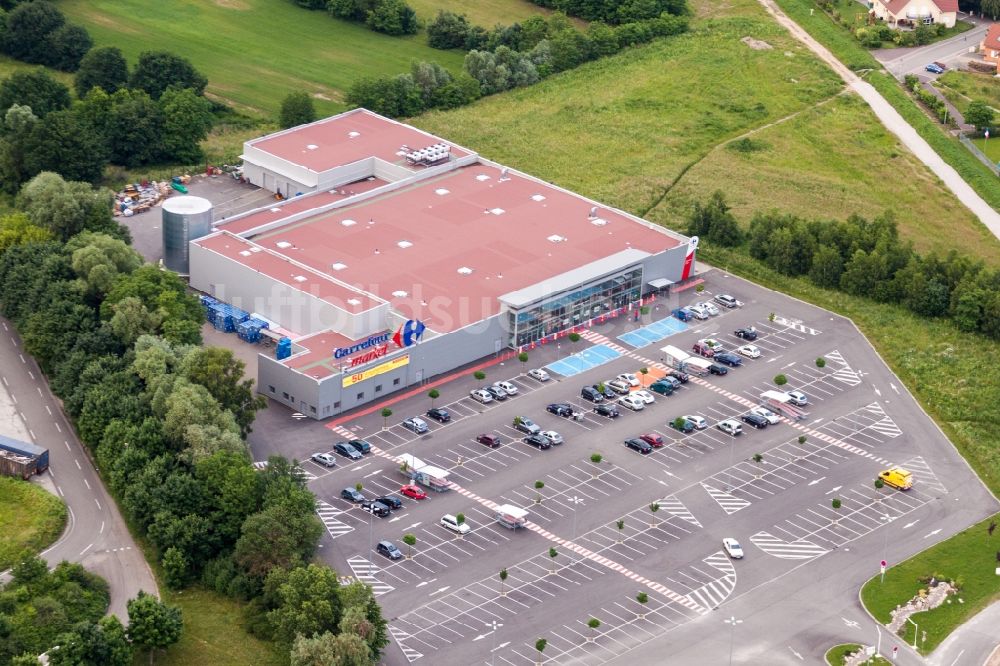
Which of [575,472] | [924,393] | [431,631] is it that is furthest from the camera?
[924,393]

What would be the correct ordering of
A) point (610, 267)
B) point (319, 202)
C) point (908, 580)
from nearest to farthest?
point (908, 580), point (610, 267), point (319, 202)

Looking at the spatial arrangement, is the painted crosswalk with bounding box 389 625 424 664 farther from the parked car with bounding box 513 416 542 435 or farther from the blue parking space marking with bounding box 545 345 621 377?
the blue parking space marking with bounding box 545 345 621 377

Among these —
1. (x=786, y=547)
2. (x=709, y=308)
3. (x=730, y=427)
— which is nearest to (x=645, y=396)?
(x=730, y=427)

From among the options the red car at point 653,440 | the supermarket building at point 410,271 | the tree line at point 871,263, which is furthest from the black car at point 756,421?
the tree line at point 871,263

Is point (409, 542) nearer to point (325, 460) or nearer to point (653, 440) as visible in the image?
point (325, 460)

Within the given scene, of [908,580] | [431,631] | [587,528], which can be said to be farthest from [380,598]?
→ [908,580]

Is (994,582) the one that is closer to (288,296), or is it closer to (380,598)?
(380,598)

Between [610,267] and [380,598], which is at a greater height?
[610,267]
